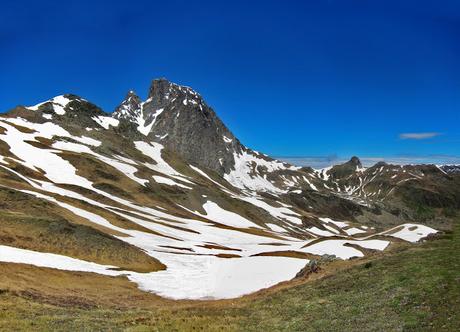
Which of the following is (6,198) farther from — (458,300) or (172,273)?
(458,300)

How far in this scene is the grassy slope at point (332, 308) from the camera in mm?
25266

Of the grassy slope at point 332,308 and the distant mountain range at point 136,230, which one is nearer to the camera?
the grassy slope at point 332,308

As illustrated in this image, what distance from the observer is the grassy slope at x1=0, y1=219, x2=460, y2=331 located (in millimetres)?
25266

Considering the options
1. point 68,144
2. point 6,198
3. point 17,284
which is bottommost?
point 17,284

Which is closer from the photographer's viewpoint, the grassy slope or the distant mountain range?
the grassy slope

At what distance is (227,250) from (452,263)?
56.8 meters

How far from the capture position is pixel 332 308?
98.3ft

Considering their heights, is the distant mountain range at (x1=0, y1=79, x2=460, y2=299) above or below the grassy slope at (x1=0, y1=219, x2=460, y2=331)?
above

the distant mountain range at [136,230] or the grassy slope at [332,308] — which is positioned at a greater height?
the distant mountain range at [136,230]

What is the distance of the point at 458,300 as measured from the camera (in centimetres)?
2511

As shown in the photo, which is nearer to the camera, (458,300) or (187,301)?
(458,300)

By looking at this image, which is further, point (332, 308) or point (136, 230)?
point (136, 230)

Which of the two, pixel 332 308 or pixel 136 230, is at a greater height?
pixel 136 230

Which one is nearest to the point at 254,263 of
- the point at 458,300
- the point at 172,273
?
the point at 172,273
